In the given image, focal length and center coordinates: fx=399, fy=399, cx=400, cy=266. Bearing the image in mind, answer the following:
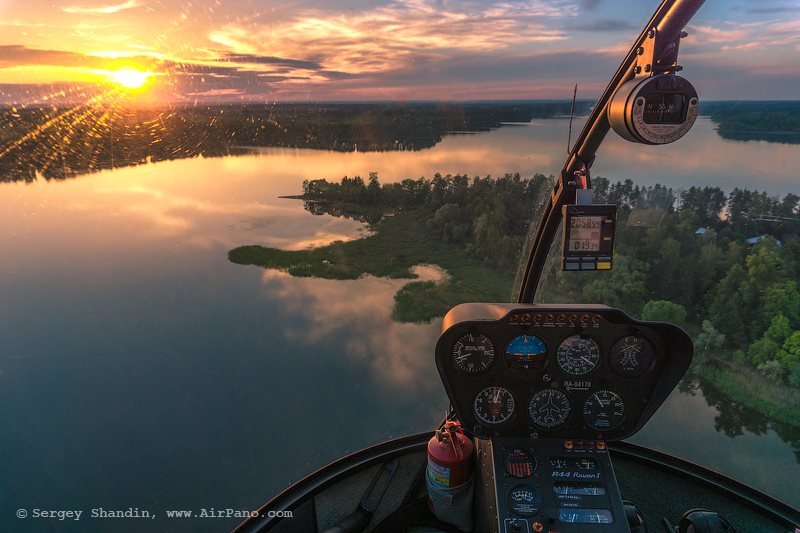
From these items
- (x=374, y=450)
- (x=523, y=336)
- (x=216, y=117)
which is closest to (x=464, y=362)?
(x=523, y=336)

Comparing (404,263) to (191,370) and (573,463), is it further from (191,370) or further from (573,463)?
(573,463)

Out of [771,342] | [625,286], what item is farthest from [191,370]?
[771,342]

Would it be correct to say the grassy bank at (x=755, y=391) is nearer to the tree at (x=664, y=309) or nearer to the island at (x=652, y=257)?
the island at (x=652, y=257)

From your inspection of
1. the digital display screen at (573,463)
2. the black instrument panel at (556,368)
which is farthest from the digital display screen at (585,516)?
the black instrument panel at (556,368)

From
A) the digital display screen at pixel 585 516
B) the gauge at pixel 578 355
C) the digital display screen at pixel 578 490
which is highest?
the gauge at pixel 578 355

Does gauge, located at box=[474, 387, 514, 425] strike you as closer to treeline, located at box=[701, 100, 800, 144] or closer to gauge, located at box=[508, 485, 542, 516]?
gauge, located at box=[508, 485, 542, 516]

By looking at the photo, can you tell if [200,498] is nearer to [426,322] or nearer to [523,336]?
[426,322]
